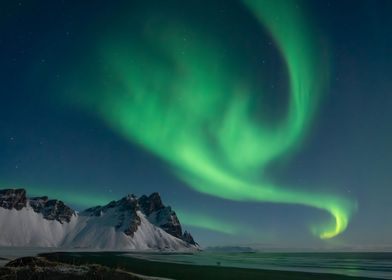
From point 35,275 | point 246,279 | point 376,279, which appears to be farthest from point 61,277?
point 376,279

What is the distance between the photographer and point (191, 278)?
64.1 meters

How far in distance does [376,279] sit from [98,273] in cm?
5071

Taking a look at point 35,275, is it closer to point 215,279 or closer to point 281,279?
point 215,279

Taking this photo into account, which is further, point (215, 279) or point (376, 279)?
point (376, 279)

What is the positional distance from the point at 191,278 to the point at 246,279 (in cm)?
888

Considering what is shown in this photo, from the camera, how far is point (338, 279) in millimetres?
68438

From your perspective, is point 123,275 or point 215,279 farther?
point 215,279

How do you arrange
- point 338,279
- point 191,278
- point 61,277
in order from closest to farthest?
point 61,277 < point 191,278 < point 338,279

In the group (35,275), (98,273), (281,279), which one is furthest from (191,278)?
(35,275)

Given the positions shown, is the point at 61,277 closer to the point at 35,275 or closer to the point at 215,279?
the point at 35,275

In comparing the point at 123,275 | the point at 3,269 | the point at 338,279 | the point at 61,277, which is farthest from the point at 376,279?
the point at 3,269

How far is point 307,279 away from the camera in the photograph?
6744cm

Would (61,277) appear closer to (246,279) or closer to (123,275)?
(123,275)

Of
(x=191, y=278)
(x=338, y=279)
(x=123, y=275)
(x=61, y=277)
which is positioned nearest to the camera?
(x=61, y=277)
